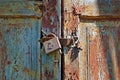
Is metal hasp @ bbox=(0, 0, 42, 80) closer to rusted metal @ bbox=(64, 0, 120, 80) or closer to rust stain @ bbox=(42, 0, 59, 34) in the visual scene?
rust stain @ bbox=(42, 0, 59, 34)

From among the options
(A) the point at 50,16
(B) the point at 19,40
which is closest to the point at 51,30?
(A) the point at 50,16

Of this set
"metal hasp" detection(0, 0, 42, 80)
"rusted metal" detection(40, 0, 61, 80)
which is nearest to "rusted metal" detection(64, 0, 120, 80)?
"rusted metal" detection(40, 0, 61, 80)

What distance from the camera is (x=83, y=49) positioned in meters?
1.97

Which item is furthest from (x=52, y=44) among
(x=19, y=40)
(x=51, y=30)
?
(x=19, y=40)

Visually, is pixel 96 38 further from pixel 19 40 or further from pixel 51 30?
pixel 19 40

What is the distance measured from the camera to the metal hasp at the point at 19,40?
194 cm

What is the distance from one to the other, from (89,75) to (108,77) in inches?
4.0

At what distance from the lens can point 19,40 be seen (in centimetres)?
197

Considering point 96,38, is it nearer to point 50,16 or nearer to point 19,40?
point 50,16

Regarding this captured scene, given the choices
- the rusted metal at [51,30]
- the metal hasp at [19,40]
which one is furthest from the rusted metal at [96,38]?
the metal hasp at [19,40]

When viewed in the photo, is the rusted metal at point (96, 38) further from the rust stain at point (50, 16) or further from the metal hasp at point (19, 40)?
the metal hasp at point (19, 40)

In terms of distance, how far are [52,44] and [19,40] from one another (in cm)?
19

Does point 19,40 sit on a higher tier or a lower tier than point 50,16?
lower

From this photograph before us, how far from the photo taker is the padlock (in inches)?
74.1
